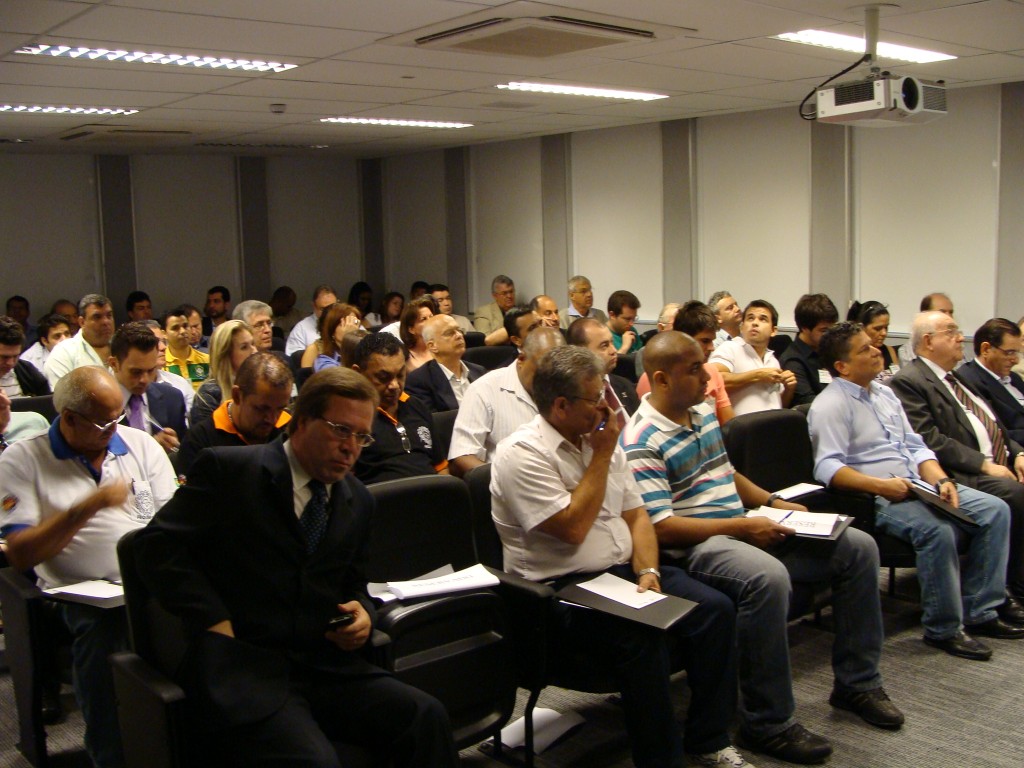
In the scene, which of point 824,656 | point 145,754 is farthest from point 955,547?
point 145,754

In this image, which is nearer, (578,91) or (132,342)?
(132,342)

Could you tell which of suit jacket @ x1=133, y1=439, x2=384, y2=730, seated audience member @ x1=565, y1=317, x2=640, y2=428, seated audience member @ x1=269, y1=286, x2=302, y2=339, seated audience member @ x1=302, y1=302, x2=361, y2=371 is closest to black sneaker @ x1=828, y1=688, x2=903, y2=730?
seated audience member @ x1=565, y1=317, x2=640, y2=428

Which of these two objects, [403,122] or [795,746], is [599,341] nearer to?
[795,746]

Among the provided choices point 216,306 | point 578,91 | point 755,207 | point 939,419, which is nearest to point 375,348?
point 939,419

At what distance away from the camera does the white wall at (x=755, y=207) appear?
339 inches

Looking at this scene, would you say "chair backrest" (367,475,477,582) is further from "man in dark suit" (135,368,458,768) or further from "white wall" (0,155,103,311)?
"white wall" (0,155,103,311)

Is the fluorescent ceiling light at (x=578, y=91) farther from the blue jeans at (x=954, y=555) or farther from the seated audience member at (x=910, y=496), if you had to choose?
the blue jeans at (x=954, y=555)

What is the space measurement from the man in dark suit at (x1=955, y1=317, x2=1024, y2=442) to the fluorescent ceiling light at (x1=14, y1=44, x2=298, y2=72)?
4058 mm

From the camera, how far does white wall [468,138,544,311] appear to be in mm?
10953

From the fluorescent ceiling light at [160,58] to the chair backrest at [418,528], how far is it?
3449 mm

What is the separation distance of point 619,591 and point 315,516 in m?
0.93

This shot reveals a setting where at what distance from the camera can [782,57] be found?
5.98 meters

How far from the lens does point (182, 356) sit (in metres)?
6.01

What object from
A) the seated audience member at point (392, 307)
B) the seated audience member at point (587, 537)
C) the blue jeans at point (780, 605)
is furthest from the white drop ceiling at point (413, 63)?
the blue jeans at point (780, 605)
